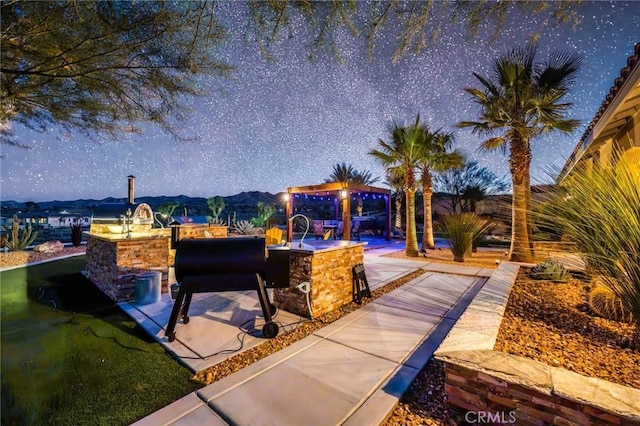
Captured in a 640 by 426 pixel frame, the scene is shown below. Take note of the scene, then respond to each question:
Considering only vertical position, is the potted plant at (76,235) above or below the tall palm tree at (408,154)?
below

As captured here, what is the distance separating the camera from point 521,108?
6383mm

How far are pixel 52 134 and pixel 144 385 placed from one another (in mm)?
6773

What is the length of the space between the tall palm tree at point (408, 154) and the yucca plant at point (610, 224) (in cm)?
618

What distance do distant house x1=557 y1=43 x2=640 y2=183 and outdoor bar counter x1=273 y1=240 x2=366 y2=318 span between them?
8.52 feet

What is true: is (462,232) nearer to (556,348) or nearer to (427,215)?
(427,215)

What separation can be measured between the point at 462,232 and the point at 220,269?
6.72 m

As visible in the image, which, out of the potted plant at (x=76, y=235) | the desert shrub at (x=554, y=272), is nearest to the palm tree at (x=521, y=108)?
the desert shrub at (x=554, y=272)

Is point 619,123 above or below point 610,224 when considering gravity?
above

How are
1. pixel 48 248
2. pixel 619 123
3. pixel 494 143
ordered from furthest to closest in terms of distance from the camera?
pixel 48 248 → pixel 494 143 → pixel 619 123

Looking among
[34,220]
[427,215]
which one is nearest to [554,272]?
[427,215]

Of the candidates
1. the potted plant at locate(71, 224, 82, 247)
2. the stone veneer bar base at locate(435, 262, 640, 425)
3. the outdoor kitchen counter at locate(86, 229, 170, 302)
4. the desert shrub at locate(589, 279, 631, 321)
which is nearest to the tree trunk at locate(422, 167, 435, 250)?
the desert shrub at locate(589, 279, 631, 321)

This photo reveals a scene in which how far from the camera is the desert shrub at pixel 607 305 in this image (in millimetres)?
2375

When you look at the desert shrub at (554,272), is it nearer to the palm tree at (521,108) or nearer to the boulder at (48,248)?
the palm tree at (521,108)

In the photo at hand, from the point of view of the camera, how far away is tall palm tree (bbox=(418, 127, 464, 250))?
893 cm
